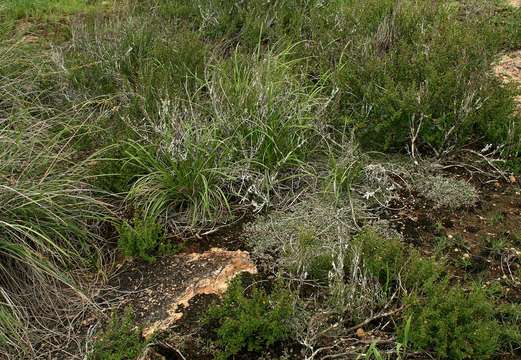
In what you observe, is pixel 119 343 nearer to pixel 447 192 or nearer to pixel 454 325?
pixel 454 325

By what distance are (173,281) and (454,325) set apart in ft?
4.75

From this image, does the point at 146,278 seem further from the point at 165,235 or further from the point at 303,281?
the point at 303,281

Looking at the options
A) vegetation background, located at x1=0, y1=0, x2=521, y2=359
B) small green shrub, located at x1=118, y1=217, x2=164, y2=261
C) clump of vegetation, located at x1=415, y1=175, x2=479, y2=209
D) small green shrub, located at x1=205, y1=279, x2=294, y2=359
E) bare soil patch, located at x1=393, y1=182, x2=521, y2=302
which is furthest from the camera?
clump of vegetation, located at x1=415, y1=175, x2=479, y2=209

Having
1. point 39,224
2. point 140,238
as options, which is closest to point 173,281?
point 140,238

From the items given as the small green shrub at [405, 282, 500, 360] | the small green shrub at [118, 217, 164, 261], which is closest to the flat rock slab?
the small green shrub at [118, 217, 164, 261]

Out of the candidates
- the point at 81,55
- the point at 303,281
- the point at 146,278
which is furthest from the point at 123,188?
the point at 81,55

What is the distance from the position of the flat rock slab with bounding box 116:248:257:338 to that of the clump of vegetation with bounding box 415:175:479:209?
1.21m

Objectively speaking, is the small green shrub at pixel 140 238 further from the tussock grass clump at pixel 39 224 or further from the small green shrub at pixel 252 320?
the small green shrub at pixel 252 320

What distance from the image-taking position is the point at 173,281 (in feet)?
11.3

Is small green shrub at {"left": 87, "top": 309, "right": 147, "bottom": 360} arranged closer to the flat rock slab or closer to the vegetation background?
the vegetation background

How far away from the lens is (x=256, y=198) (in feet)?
12.9

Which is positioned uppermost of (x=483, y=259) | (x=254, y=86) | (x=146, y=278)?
(x=254, y=86)

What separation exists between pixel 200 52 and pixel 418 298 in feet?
9.74

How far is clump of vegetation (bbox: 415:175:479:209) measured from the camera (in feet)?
12.7
